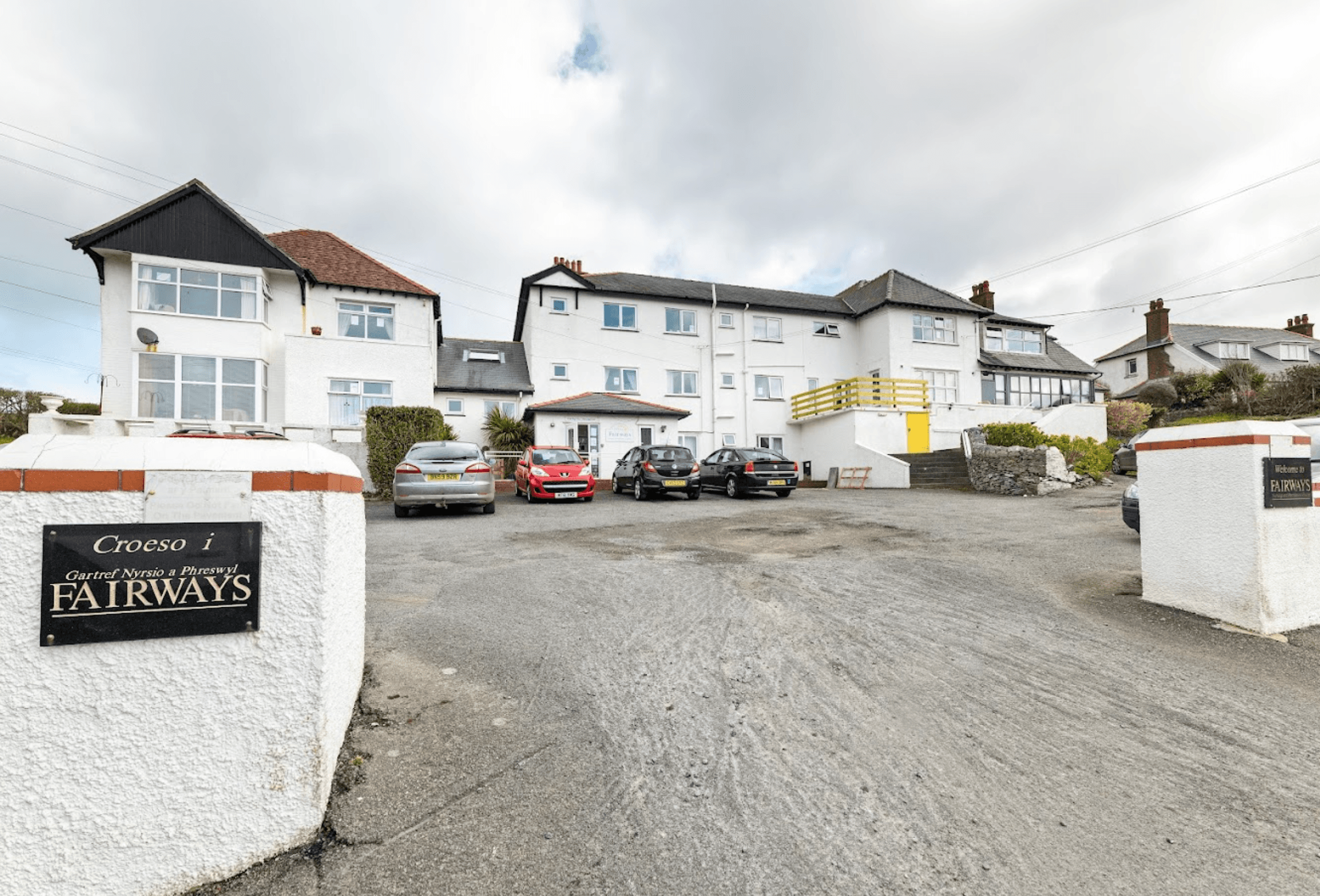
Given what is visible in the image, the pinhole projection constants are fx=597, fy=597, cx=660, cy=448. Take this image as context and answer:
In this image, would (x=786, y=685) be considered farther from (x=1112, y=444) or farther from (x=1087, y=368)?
(x=1087, y=368)

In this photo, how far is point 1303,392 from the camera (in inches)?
862

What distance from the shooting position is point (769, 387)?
1160 inches

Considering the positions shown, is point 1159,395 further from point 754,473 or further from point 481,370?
point 481,370

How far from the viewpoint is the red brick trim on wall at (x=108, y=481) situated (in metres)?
1.97

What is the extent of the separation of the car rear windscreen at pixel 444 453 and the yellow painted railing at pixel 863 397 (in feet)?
56.5

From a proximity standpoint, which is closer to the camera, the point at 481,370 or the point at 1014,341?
the point at 481,370

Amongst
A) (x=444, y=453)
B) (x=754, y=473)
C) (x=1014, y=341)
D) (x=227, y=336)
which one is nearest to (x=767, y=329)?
(x=754, y=473)

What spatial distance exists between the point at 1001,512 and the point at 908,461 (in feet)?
34.5

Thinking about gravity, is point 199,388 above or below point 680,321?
below

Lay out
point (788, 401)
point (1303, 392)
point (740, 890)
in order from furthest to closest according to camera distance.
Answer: point (788, 401) → point (1303, 392) → point (740, 890)

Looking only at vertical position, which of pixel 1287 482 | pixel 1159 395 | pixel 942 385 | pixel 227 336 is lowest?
pixel 1287 482

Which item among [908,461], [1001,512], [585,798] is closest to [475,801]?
[585,798]

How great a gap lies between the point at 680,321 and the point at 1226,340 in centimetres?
4248

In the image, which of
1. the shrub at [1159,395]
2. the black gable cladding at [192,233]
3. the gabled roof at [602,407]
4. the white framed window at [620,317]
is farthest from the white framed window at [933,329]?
the black gable cladding at [192,233]
